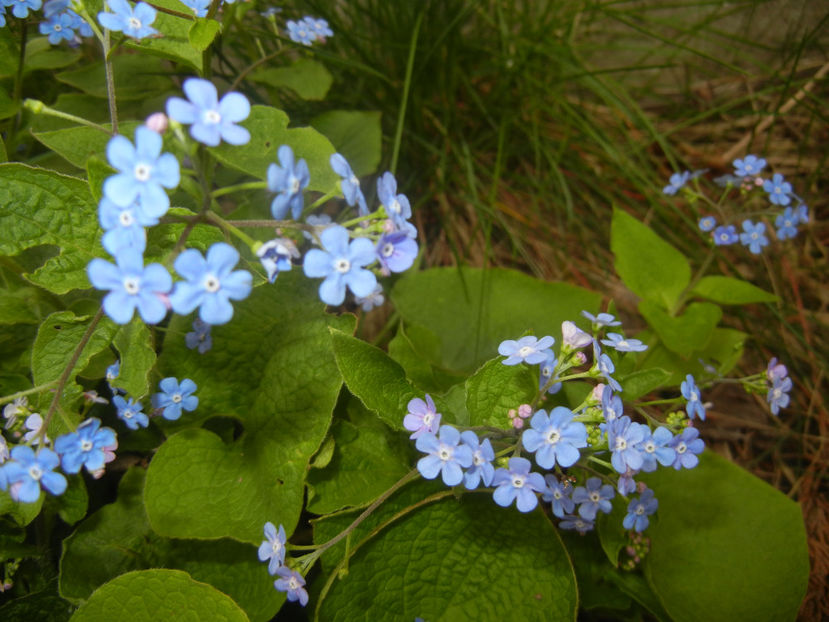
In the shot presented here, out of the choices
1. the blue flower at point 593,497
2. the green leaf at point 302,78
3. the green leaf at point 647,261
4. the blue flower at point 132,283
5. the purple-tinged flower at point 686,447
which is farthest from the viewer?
the green leaf at point 647,261

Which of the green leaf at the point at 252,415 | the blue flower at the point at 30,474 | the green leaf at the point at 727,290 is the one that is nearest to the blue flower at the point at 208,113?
the blue flower at the point at 30,474

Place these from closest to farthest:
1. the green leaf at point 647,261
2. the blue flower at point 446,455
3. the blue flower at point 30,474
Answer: the blue flower at point 30,474, the blue flower at point 446,455, the green leaf at point 647,261

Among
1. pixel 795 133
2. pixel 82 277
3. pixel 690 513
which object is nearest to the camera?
pixel 82 277

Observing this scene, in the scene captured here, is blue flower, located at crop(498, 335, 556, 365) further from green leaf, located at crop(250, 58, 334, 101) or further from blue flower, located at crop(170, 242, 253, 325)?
green leaf, located at crop(250, 58, 334, 101)

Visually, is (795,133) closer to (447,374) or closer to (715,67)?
(715,67)

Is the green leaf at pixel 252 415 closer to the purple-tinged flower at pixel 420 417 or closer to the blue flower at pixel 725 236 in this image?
the purple-tinged flower at pixel 420 417

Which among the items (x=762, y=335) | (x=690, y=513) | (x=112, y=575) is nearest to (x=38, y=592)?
(x=112, y=575)
